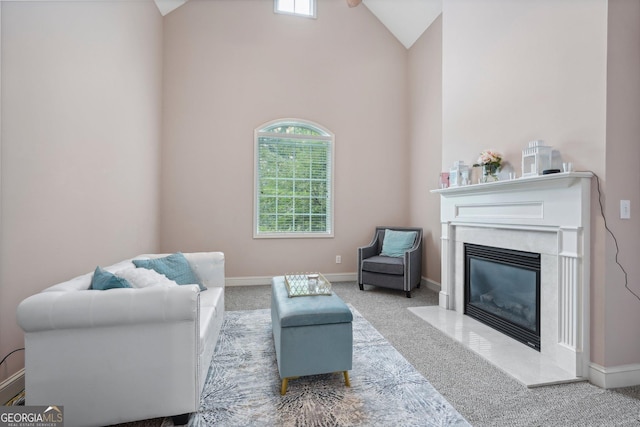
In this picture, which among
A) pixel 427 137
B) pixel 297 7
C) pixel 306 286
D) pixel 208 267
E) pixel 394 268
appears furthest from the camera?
pixel 297 7

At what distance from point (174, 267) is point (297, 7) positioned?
14.9 feet

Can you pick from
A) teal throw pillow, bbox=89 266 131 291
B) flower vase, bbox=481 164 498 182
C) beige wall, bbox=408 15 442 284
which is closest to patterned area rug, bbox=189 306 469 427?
teal throw pillow, bbox=89 266 131 291

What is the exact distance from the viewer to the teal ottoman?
1.92 metres

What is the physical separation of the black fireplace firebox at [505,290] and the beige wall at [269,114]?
2122mm

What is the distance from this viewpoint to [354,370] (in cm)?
221

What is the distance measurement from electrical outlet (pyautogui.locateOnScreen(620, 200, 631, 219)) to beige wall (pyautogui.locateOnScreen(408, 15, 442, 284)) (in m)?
2.42

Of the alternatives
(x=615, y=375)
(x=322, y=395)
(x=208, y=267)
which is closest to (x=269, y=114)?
(x=208, y=267)

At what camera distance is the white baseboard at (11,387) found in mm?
1793

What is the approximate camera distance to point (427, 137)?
4.77m

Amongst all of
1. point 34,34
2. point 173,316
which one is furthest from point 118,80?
point 173,316

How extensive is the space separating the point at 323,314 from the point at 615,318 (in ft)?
6.40

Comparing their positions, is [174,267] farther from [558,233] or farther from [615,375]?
[615,375]

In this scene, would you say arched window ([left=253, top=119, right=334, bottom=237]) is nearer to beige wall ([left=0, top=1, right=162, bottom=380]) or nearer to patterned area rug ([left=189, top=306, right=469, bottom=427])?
beige wall ([left=0, top=1, right=162, bottom=380])

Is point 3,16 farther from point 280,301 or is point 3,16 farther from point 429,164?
point 429,164
